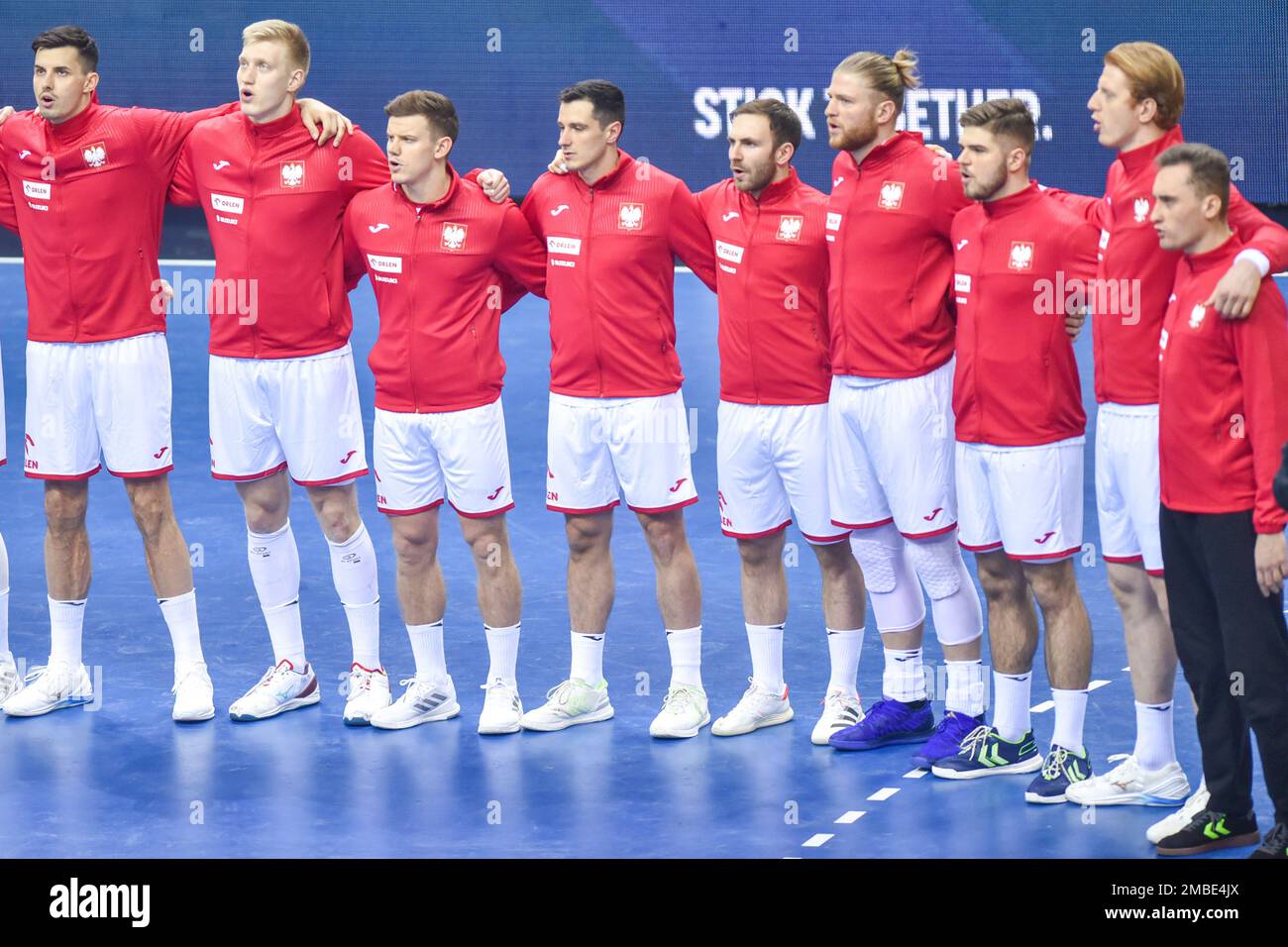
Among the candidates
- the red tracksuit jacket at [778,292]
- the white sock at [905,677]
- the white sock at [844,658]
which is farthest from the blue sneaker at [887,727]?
the red tracksuit jacket at [778,292]

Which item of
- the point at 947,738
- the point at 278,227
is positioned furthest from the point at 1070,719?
the point at 278,227

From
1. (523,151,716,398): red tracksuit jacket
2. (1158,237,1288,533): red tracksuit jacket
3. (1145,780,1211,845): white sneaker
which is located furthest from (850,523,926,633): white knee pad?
(1158,237,1288,533): red tracksuit jacket

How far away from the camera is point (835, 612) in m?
7.79

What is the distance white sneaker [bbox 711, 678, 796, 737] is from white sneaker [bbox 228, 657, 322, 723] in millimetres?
1774

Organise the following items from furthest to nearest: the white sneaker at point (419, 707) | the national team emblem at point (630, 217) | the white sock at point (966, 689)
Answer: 1. the white sneaker at point (419, 707)
2. the national team emblem at point (630, 217)
3. the white sock at point (966, 689)

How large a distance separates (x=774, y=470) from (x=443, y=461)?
52.9 inches

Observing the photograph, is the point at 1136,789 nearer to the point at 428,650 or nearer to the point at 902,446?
the point at 902,446

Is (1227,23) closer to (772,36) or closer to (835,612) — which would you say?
(772,36)

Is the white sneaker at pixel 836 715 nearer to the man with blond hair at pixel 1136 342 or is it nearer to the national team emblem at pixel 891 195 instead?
the man with blond hair at pixel 1136 342

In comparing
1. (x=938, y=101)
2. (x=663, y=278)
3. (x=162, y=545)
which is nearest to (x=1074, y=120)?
(x=938, y=101)

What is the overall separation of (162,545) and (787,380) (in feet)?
9.07

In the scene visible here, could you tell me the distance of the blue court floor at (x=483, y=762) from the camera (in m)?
6.57

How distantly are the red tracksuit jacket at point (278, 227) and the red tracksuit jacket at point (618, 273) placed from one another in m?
0.91

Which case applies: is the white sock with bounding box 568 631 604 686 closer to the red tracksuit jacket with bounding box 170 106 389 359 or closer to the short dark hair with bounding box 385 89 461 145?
the red tracksuit jacket with bounding box 170 106 389 359
